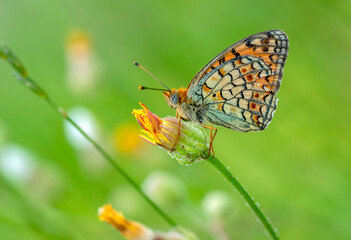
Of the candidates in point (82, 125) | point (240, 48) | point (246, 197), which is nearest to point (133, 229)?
point (246, 197)

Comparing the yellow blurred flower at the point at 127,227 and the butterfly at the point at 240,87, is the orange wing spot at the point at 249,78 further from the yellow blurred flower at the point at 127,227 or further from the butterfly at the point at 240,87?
the yellow blurred flower at the point at 127,227

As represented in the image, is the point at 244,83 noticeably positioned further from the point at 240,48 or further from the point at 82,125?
the point at 82,125

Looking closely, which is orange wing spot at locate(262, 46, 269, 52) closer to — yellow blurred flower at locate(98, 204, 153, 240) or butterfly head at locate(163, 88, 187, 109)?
butterfly head at locate(163, 88, 187, 109)

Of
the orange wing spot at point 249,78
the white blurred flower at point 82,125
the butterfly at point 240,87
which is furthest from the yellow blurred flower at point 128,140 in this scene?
the orange wing spot at point 249,78

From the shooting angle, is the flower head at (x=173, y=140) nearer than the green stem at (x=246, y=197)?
No

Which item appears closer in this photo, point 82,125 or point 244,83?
point 244,83
